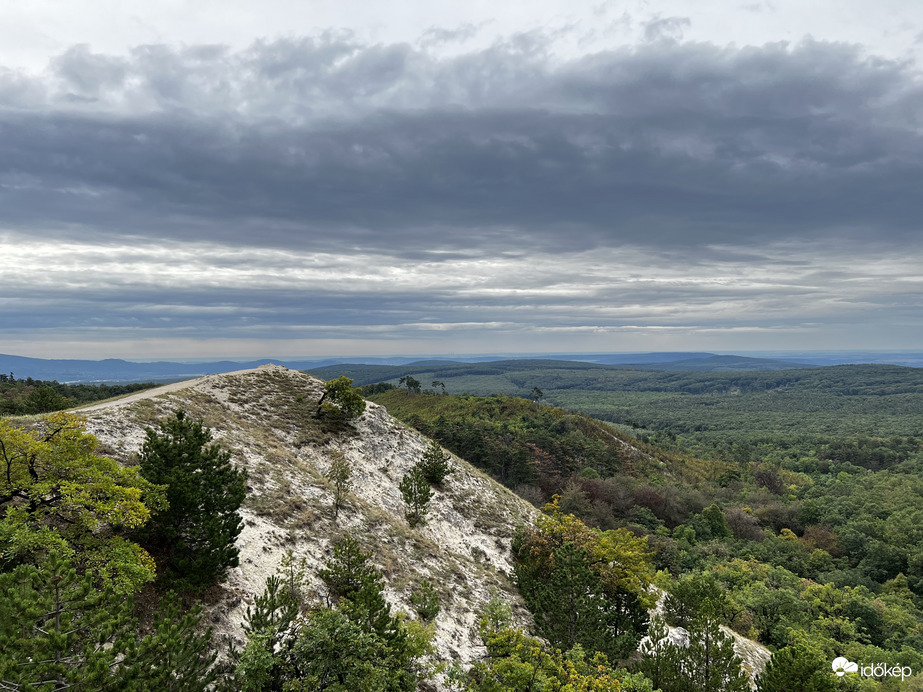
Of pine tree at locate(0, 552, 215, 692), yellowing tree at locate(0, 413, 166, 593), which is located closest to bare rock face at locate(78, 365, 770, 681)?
yellowing tree at locate(0, 413, 166, 593)

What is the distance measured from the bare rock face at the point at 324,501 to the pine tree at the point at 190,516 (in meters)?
1.65

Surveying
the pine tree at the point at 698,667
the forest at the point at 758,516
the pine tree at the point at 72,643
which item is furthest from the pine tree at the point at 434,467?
the pine tree at the point at 72,643

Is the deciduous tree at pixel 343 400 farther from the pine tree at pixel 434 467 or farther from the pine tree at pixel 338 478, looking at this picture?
the pine tree at pixel 434 467

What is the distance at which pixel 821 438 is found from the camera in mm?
177875

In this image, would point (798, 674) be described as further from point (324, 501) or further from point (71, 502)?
point (71, 502)

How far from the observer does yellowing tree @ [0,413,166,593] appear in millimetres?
10148

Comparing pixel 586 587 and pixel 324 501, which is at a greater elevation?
pixel 324 501

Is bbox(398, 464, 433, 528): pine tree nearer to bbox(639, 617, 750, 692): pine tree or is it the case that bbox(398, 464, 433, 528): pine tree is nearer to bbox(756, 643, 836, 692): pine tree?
bbox(639, 617, 750, 692): pine tree

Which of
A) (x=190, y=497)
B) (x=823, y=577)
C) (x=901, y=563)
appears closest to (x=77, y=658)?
(x=190, y=497)

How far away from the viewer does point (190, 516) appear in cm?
1439

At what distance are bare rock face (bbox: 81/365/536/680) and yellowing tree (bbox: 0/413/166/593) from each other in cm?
429

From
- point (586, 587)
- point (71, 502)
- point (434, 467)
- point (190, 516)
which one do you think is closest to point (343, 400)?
point (434, 467)

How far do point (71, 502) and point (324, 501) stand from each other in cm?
1413

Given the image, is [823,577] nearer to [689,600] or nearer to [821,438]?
[689,600]
